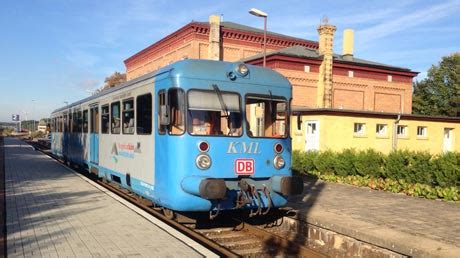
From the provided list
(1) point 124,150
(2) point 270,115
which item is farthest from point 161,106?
(1) point 124,150

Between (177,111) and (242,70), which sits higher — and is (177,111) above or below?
below

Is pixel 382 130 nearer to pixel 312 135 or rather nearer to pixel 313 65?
pixel 312 135

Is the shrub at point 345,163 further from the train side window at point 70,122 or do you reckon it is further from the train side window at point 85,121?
the train side window at point 70,122

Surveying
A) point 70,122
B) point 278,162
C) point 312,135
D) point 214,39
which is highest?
point 214,39

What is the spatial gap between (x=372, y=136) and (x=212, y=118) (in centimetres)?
1907

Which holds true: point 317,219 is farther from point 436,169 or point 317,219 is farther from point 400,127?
point 400,127

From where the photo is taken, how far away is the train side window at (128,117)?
10008mm

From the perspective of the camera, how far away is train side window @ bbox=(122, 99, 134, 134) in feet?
32.8

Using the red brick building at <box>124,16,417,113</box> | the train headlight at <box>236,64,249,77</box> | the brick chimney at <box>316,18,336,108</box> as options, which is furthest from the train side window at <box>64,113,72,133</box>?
the brick chimney at <box>316,18,336,108</box>

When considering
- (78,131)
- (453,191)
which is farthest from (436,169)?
(78,131)

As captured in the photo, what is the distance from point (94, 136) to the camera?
14031 millimetres

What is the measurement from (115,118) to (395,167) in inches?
339

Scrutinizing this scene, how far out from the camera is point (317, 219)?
8953 millimetres

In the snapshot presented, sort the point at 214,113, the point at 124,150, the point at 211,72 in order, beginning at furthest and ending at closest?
the point at 124,150 < the point at 211,72 < the point at 214,113
